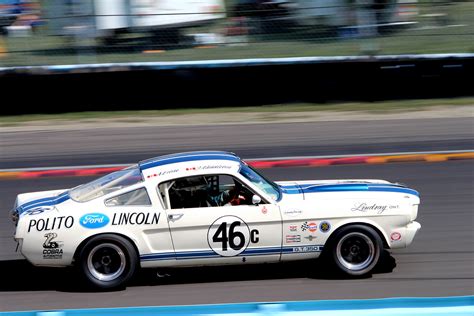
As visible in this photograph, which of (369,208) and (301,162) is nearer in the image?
(369,208)

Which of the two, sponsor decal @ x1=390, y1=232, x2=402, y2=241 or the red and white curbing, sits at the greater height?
sponsor decal @ x1=390, y1=232, x2=402, y2=241

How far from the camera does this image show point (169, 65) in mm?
15641

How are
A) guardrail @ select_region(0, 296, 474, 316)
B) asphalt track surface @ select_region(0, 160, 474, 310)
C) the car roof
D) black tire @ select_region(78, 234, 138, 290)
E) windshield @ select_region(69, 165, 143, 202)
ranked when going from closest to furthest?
guardrail @ select_region(0, 296, 474, 316) < asphalt track surface @ select_region(0, 160, 474, 310) < black tire @ select_region(78, 234, 138, 290) < windshield @ select_region(69, 165, 143, 202) < the car roof

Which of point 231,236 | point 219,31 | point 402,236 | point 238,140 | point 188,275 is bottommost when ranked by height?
point 238,140

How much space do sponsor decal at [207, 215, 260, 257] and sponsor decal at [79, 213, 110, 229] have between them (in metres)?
0.96

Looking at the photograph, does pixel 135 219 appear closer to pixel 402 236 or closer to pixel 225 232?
pixel 225 232

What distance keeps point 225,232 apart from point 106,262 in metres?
1.15

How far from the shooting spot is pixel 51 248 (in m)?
7.13

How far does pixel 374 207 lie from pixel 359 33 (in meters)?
9.14

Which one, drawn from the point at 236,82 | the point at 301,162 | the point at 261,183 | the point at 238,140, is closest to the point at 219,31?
the point at 236,82

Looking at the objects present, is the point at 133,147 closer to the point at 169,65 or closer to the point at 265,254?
the point at 169,65

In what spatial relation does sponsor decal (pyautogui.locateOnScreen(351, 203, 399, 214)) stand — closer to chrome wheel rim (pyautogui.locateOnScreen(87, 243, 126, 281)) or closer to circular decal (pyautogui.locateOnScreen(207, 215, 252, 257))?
circular decal (pyautogui.locateOnScreen(207, 215, 252, 257))

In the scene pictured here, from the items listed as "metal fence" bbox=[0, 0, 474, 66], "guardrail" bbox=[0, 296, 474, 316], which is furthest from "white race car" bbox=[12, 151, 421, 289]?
"metal fence" bbox=[0, 0, 474, 66]

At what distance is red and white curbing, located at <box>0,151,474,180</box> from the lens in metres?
11.9
